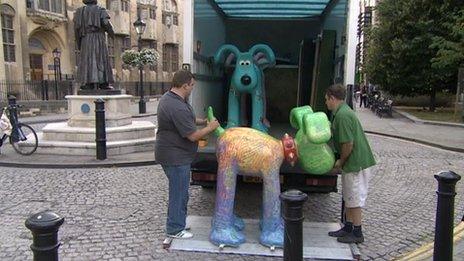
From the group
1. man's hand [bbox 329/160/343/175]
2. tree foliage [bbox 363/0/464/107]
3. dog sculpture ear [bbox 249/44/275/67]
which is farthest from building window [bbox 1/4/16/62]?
man's hand [bbox 329/160/343/175]

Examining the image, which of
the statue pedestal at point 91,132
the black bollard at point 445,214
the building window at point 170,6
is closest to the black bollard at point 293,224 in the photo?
the black bollard at point 445,214

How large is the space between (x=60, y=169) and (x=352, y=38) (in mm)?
6014

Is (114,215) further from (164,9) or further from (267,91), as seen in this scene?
(164,9)

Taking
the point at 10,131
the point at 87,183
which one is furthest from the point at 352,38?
the point at 10,131

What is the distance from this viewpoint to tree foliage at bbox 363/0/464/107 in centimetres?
2314

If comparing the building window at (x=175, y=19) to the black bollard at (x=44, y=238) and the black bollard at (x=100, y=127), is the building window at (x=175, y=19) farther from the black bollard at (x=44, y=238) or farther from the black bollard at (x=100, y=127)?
the black bollard at (x=44, y=238)

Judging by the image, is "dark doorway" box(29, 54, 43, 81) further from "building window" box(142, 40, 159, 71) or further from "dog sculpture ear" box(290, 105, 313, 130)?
"dog sculpture ear" box(290, 105, 313, 130)

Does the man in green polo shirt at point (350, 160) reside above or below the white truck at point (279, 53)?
below

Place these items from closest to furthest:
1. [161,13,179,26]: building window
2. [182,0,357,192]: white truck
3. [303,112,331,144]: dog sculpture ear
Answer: [303,112,331,144]: dog sculpture ear < [182,0,357,192]: white truck < [161,13,179,26]: building window

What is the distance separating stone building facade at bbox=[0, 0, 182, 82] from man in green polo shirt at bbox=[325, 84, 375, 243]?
16.5 metres

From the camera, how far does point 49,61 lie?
32344 mm

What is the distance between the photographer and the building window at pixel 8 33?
27203 millimetres

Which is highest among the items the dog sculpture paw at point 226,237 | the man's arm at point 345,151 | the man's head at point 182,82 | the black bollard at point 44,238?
the man's head at point 182,82

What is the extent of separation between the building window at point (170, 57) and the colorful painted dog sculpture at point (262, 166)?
4185cm
